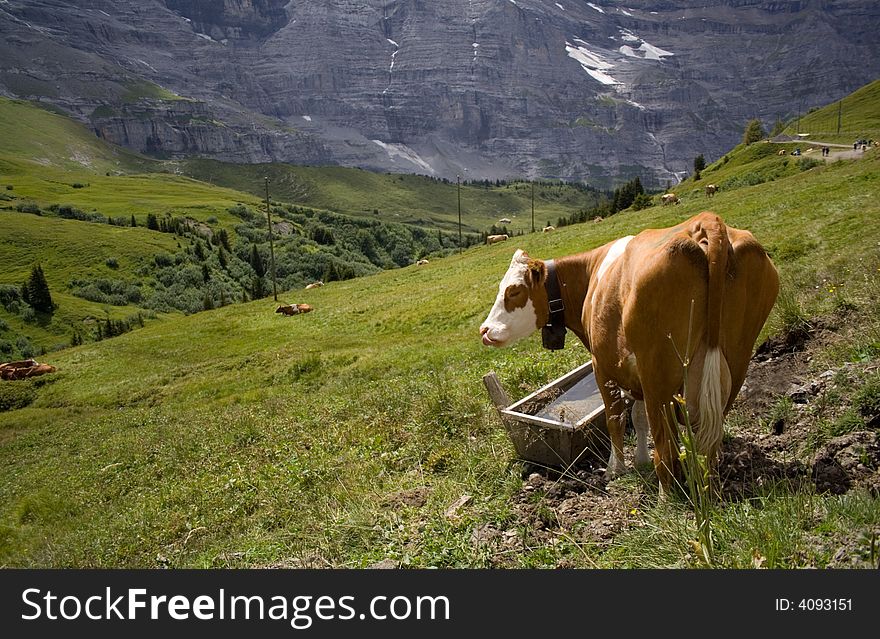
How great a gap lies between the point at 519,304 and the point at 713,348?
273 cm

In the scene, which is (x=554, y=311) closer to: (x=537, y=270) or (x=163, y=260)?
(x=537, y=270)

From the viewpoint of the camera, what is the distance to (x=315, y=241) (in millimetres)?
159500

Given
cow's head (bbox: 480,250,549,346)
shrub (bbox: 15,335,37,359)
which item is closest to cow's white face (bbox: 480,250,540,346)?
cow's head (bbox: 480,250,549,346)

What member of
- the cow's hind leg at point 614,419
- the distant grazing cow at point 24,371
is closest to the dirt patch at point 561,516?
the cow's hind leg at point 614,419

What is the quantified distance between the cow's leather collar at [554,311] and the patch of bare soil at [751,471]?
162 centimetres

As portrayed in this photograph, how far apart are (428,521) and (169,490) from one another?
9237mm

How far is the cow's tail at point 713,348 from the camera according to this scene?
457cm

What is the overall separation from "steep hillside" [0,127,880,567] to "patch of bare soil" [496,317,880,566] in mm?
45

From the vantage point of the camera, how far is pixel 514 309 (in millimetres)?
7012

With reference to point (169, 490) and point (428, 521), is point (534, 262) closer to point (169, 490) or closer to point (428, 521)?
point (428, 521)

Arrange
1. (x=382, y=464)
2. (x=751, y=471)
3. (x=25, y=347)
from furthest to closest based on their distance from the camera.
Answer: (x=25, y=347)
(x=382, y=464)
(x=751, y=471)

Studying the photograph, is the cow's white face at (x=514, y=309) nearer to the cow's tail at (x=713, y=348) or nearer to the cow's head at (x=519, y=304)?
the cow's head at (x=519, y=304)

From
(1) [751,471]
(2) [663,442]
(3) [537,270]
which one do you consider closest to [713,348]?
(2) [663,442]

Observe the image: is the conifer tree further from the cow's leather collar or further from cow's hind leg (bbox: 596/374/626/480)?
cow's hind leg (bbox: 596/374/626/480)
